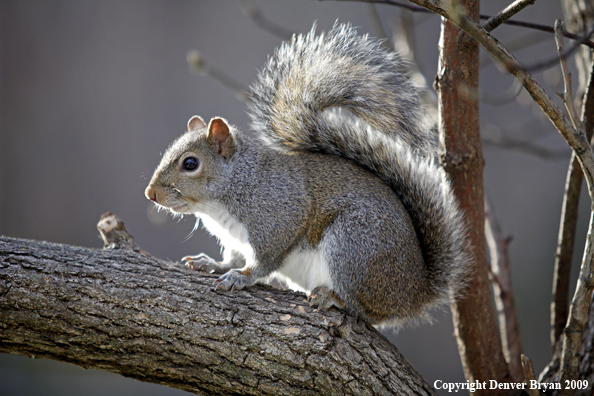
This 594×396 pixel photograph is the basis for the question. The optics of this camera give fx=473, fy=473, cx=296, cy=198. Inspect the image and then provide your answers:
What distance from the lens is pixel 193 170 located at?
2.04m

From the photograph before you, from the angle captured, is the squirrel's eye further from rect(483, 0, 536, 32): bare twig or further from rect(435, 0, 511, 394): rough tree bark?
rect(483, 0, 536, 32): bare twig

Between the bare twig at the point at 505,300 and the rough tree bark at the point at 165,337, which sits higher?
the bare twig at the point at 505,300

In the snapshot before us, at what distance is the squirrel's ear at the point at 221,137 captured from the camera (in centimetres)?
207

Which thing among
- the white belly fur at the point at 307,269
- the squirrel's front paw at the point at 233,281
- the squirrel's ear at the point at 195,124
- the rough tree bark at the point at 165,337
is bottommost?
the rough tree bark at the point at 165,337

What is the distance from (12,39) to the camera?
210 inches

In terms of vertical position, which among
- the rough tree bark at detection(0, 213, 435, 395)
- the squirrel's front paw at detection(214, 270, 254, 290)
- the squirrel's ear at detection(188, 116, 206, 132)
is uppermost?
the squirrel's ear at detection(188, 116, 206, 132)

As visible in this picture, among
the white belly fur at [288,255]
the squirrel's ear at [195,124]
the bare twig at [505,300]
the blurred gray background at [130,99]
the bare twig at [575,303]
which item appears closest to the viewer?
the bare twig at [575,303]

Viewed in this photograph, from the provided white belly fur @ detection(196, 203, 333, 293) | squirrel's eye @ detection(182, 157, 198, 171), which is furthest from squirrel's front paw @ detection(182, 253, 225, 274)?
squirrel's eye @ detection(182, 157, 198, 171)

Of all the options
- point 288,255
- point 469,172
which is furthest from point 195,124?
point 469,172

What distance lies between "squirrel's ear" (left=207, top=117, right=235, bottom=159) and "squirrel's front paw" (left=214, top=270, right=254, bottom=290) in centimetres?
58

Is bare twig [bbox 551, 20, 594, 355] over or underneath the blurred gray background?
underneath

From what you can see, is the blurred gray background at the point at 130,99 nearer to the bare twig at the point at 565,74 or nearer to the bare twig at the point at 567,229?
the bare twig at the point at 567,229

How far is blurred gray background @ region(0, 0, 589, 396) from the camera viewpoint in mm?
4891

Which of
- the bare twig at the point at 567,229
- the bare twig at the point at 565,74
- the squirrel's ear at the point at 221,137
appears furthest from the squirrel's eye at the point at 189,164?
the bare twig at the point at 567,229
